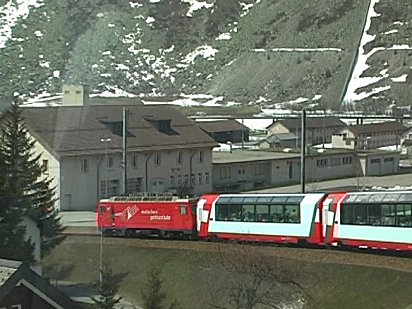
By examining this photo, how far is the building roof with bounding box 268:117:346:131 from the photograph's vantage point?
22875 mm

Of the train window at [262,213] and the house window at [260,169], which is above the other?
the house window at [260,169]

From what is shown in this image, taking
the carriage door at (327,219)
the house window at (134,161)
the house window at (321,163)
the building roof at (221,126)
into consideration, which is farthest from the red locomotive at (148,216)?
the building roof at (221,126)

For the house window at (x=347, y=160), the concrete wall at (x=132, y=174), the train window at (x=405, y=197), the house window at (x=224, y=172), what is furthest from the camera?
the house window at (x=347, y=160)

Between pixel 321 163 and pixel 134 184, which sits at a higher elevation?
pixel 321 163

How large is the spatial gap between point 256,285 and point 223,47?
4397 centimetres

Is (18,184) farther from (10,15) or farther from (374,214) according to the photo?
(10,15)

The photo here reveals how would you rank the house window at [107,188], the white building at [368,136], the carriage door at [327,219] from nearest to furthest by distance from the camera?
1. the carriage door at [327,219]
2. the house window at [107,188]
3. the white building at [368,136]

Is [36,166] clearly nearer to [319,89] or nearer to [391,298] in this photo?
[391,298]

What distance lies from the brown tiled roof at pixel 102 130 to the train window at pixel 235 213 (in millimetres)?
2049

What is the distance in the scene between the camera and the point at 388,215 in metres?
6.74

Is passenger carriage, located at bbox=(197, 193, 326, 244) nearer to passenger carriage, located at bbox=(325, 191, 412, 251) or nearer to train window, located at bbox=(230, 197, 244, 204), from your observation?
train window, located at bbox=(230, 197, 244, 204)

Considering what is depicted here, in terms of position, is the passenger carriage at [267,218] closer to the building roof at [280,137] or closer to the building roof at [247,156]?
the building roof at [247,156]

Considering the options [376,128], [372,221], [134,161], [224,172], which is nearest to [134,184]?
[134,161]

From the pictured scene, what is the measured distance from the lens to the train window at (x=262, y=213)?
7551mm
